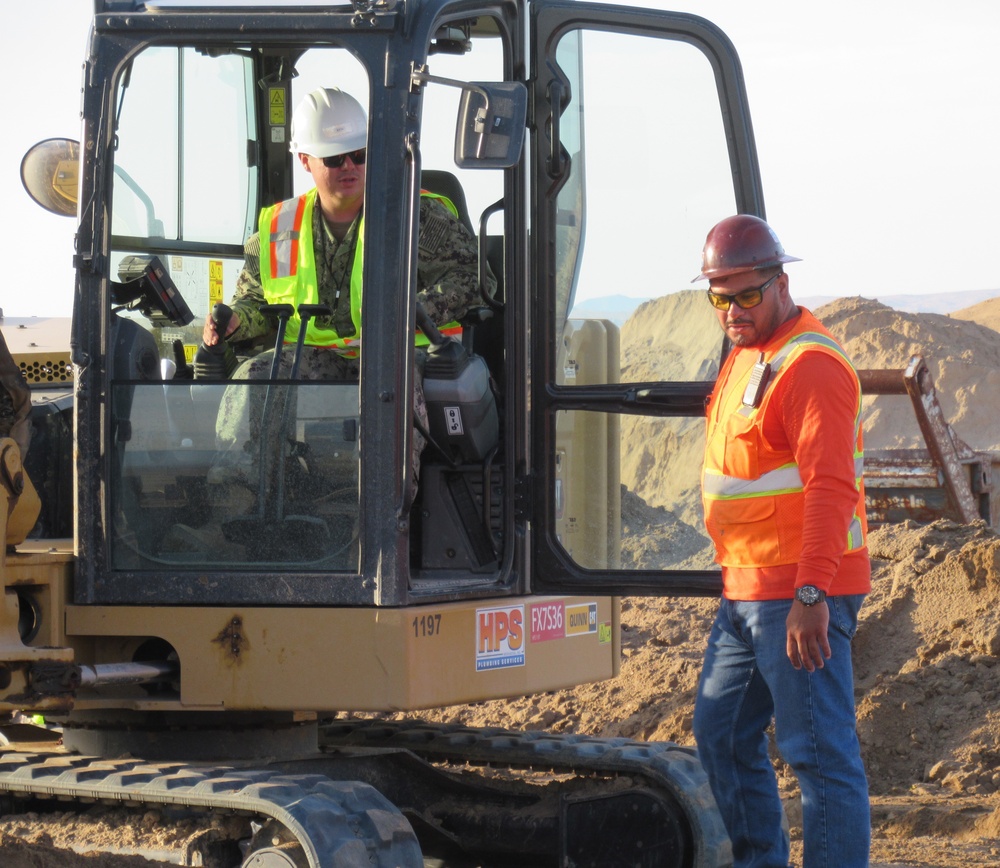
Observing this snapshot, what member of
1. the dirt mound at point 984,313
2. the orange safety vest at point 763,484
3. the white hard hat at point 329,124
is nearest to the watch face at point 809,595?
the orange safety vest at point 763,484

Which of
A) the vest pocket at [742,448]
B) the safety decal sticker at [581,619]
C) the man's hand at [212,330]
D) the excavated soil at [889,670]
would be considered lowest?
the excavated soil at [889,670]

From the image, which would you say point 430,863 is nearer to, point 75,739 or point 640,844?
point 640,844

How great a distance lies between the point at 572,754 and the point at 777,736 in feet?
4.41

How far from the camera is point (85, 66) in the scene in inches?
171

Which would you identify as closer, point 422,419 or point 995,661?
point 422,419

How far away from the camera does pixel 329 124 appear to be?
451 cm

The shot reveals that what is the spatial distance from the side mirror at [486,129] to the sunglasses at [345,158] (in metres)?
0.53

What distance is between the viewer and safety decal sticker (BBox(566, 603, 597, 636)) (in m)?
4.77

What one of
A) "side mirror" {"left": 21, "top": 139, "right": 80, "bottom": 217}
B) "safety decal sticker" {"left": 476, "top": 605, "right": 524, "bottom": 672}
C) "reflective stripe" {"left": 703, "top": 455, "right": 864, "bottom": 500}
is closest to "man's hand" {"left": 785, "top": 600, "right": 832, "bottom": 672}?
"reflective stripe" {"left": 703, "top": 455, "right": 864, "bottom": 500}

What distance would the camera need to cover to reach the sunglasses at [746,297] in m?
4.18

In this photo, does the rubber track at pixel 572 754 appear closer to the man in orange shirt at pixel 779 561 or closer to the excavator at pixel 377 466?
the excavator at pixel 377 466

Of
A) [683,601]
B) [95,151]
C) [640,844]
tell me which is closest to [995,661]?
[683,601]

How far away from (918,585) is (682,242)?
4698 mm

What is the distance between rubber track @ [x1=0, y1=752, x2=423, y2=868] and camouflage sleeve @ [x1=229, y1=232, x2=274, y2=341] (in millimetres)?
1351
